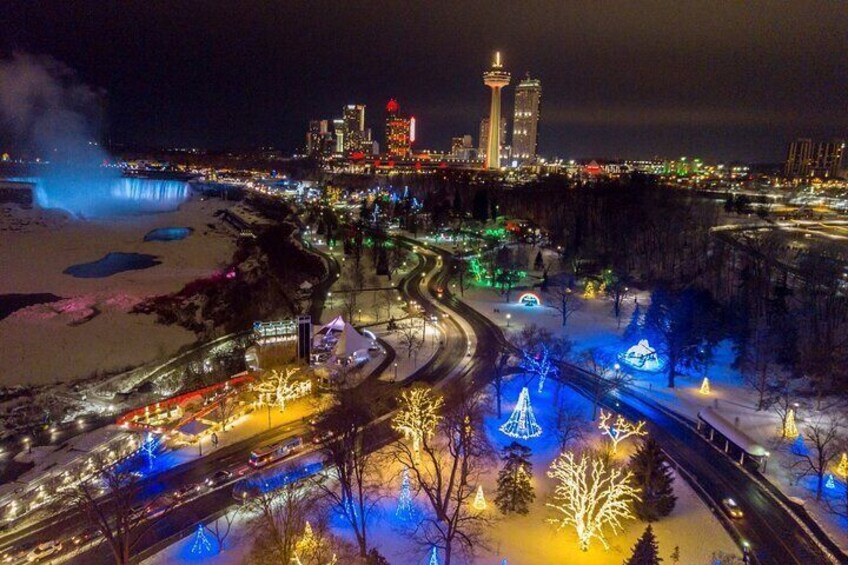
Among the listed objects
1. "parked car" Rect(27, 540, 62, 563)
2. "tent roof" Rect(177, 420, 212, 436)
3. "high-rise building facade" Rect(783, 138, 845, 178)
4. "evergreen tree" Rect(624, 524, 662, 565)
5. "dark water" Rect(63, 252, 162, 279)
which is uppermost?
"high-rise building facade" Rect(783, 138, 845, 178)

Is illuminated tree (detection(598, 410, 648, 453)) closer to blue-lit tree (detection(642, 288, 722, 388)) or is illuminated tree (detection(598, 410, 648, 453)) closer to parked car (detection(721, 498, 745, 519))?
parked car (detection(721, 498, 745, 519))

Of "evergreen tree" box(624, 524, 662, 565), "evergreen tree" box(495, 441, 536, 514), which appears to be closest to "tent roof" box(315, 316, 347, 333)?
"evergreen tree" box(495, 441, 536, 514)

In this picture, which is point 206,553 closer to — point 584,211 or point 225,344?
point 225,344

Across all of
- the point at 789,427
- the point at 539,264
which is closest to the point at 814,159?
the point at 539,264

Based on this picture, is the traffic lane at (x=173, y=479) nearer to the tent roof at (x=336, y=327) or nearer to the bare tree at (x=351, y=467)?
the bare tree at (x=351, y=467)

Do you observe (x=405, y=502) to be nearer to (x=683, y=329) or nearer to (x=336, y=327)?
(x=336, y=327)

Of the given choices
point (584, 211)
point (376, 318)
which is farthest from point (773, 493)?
point (584, 211)
